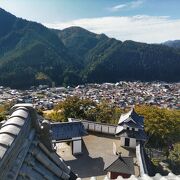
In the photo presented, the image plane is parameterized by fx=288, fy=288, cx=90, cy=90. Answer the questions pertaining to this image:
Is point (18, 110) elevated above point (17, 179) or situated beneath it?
elevated above

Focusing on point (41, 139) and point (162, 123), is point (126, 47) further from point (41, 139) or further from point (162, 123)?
point (41, 139)

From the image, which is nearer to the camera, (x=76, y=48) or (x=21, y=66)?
(x=21, y=66)

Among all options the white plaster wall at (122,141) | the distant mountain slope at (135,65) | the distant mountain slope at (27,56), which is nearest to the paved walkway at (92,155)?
the white plaster wall at (122,141)

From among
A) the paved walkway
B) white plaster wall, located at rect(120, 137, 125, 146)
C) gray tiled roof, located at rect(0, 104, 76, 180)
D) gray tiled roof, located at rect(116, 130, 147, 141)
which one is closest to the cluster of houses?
the paved walkway

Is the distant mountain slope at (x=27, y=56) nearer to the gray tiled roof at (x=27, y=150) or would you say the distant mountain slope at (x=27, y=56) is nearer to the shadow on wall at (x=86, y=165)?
the shadow on wall at (x=86, y=165)

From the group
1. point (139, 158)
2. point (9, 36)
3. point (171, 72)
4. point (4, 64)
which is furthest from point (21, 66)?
point (139, 158)

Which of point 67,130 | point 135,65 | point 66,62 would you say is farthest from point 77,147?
point 135,65
